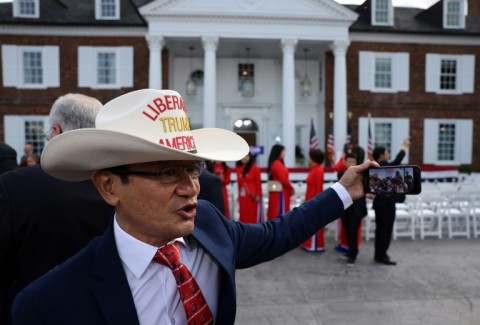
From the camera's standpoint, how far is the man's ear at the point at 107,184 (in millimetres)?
1453

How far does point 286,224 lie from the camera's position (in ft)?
6.46

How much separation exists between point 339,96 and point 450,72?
739 cm

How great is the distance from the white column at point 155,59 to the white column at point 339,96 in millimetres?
8472

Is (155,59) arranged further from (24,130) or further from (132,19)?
(24,130)

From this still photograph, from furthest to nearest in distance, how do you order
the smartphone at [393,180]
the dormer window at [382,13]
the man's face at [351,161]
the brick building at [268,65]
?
1. the dormer window at [382,13]
2. the brick building at [268,65]
3. the man's face at [351,161]
4. the smartphone at [393,180]

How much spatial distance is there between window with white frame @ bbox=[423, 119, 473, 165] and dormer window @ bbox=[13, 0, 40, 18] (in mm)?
21353

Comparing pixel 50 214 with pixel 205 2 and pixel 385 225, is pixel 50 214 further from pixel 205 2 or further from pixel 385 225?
pixel 205 2

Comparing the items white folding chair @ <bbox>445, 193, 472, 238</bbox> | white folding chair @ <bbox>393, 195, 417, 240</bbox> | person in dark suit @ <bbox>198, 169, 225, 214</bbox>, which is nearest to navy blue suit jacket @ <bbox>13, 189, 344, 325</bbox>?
person in dark suit @ <bbox>198, 169, 225, 214</bbox>

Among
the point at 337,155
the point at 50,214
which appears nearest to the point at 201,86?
the point at 337,155

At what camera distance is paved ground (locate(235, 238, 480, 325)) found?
4.49 m

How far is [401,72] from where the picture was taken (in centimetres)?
2148

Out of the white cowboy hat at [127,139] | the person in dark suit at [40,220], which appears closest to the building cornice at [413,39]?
the person in dark suit at [40,220]

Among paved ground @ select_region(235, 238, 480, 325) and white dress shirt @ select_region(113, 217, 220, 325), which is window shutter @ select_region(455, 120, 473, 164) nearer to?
paved ground @ select_region(235, 238, 480, 325)

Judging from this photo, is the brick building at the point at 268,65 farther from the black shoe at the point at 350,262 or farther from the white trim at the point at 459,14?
the black shoe at the point at 350,262
